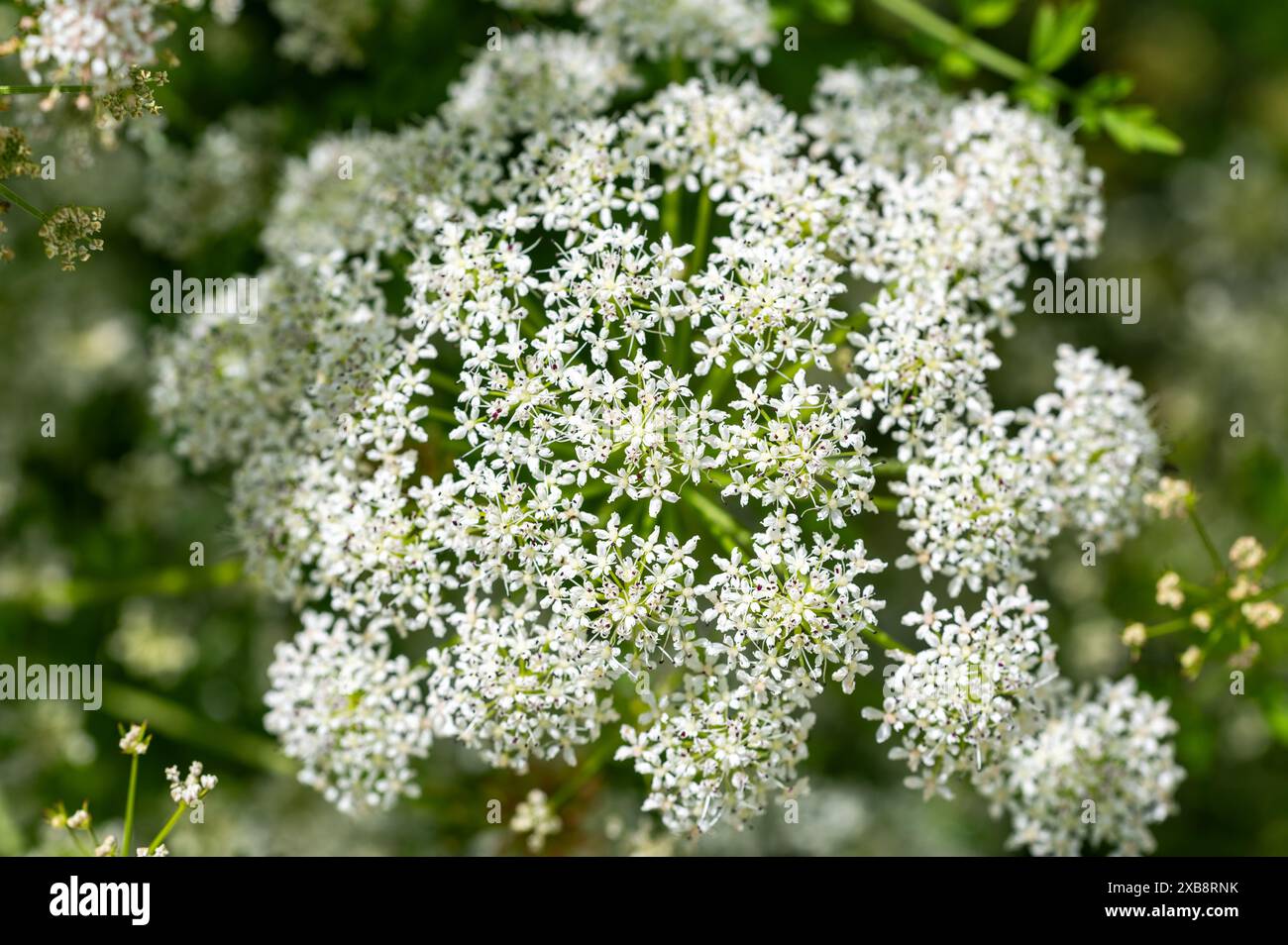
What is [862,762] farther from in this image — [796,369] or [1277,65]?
[1277,65]

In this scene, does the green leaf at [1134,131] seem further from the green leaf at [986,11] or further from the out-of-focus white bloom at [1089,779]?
the out-of-focus white bloom at [1089,779]

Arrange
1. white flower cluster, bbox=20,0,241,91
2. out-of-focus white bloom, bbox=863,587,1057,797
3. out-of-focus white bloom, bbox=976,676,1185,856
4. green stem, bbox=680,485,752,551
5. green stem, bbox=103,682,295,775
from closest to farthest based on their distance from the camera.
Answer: white flower cluster, bbox=20,0,241,91, out-of-focus white bloom, bbox=863,587,1057,797, green stem, bbox=680,485,752,551, out-of-focus white bloom, bbox=976,676,1185,856, green stem, bbox=103,682,295,775

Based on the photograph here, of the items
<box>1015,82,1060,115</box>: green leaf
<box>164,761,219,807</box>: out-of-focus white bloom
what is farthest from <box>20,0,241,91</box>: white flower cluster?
<box>1015,82,1060,115</box>: green leaf

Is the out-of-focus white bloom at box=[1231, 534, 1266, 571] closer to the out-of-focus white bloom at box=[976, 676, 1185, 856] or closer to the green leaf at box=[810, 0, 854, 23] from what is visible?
the out-of-focus white bloom at box=[976, 676, 1185, 856]

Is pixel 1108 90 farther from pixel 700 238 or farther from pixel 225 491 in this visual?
pixel 225 491

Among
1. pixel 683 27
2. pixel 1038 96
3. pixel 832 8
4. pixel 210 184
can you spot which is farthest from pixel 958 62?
pixel 210 184
